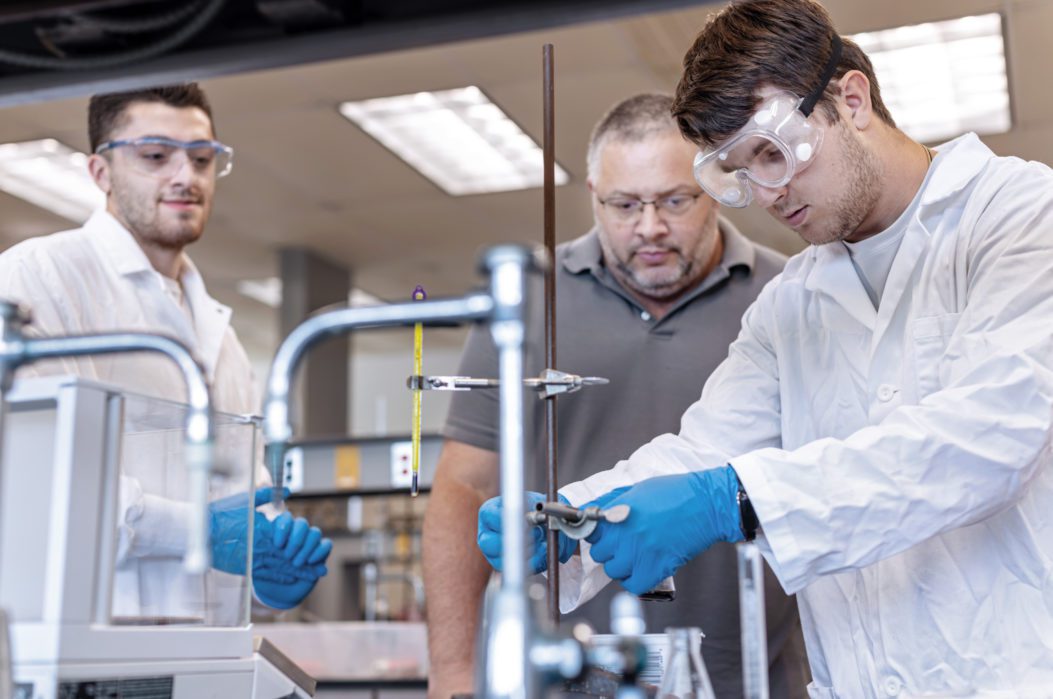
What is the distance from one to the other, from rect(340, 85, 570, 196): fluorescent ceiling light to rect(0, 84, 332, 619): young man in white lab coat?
2428 mm

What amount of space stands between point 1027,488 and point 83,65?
1742mm

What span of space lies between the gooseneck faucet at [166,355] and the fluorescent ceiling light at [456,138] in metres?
3.88

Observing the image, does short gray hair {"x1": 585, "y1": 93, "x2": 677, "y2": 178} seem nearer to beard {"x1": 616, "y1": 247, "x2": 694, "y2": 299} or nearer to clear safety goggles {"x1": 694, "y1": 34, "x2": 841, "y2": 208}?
beard {"x1": 616, "y1": 247, "x2": 694, "y2": 299}

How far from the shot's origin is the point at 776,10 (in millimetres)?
1690

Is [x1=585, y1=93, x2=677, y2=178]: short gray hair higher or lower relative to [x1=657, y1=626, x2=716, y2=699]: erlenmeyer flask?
higher

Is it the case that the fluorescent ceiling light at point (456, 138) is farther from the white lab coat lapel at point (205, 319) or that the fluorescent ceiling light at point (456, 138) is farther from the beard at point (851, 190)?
the beard at point (851, 190)

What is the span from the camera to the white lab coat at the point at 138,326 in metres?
1.36

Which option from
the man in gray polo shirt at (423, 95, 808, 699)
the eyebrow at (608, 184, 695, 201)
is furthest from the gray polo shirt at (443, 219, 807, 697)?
the eyebrow at (608, 184, 695, 201)

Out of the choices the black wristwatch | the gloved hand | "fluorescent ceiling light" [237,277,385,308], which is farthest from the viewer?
"fluorescent ceiling light" [237,277,385,308]

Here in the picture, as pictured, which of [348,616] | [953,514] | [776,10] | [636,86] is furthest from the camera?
[348,616]

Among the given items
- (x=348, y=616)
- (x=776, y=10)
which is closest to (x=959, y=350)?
(x=776, y=10)

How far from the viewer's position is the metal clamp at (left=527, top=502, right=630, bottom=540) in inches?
51.7

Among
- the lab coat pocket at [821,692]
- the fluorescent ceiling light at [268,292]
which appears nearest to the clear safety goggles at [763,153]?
the lab coat pocket at [821,692]

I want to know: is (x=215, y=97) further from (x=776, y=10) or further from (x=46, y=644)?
(x=46, y=644)
